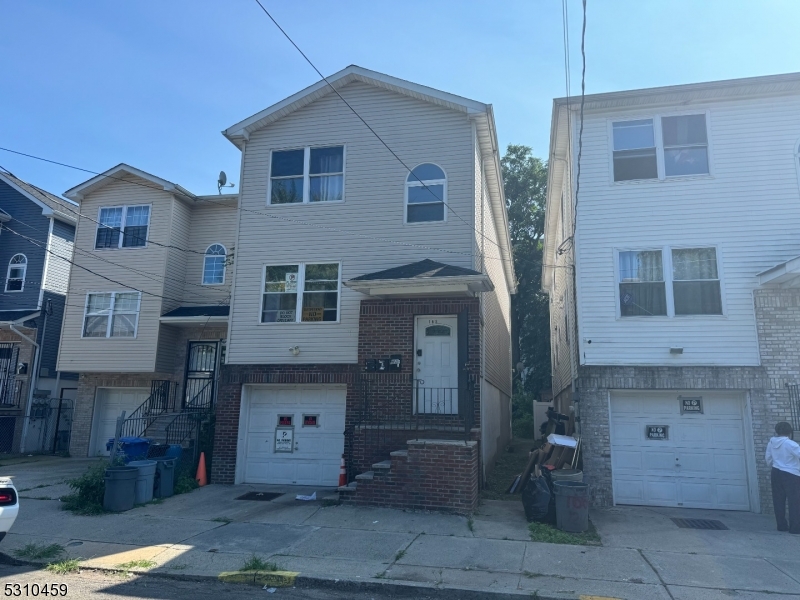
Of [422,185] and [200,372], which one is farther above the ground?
[422,185]

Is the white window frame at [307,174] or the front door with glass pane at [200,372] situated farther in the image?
the front door with glass pane at [200,372]

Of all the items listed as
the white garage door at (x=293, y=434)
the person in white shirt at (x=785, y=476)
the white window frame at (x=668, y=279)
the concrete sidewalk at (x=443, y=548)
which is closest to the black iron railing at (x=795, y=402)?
the person in white shirt at (x=785, y=476)

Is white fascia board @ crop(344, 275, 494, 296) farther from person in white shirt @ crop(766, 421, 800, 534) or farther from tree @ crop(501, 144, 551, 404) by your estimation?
tree @ crop(501, 144, 551, 404)

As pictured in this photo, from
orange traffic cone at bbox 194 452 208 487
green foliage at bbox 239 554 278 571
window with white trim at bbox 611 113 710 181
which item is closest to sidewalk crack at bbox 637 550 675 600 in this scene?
green foliage at bbox 239 554 278 571

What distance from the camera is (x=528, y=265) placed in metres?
32.9

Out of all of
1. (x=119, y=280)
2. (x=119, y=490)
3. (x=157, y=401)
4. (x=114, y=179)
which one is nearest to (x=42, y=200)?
(x=114, y=179)

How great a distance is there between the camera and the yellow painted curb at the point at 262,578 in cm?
669

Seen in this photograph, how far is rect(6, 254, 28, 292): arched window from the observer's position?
1950 cm

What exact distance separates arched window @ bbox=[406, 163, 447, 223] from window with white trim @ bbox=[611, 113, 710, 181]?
3689 mm

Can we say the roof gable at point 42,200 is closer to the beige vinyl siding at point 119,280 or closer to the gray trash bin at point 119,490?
the beige vinyl siding at point 119,280

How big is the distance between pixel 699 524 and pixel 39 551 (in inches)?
388

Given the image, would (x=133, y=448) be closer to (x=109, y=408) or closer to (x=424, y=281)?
(x=424, y=281)

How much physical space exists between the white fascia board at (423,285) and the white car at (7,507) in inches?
268

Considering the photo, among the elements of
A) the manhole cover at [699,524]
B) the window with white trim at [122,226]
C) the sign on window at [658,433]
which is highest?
the window with white trim at [122,226]
